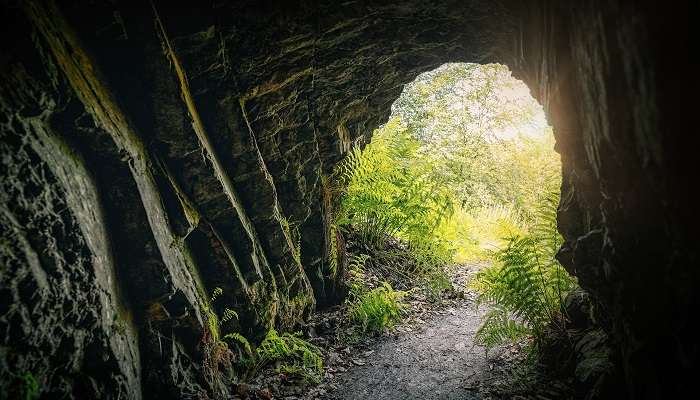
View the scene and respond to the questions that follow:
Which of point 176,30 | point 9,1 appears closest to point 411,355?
point 176,30

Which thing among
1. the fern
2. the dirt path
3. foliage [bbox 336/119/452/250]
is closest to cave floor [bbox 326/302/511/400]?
the dirt path

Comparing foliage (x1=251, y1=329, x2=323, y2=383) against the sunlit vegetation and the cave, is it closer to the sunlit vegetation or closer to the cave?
the cave

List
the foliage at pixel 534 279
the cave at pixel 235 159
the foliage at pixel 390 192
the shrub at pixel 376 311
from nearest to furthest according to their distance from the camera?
the cave at pixel 235 159 < the foliage at pixel 534 279 < the shrub at pixel 376 311 < the foliage at pixel 390 192

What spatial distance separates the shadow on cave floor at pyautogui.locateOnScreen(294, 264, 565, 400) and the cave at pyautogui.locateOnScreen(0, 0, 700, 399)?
115 centimetres

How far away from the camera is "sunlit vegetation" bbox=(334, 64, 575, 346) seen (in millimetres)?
4410

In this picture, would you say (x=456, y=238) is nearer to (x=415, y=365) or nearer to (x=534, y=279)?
(x=415, y=365)

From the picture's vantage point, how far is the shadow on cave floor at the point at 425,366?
4.39 meters

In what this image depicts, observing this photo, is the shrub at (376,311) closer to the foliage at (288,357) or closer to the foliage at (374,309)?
the foliage at (374,309)

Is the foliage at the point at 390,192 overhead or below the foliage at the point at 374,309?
overhead

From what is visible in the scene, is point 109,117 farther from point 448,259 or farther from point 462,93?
point 462,93

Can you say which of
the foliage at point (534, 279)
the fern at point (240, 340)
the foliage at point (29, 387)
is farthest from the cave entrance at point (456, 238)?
the foliage at point (29, 387)

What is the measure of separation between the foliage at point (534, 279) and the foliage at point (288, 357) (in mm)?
2179

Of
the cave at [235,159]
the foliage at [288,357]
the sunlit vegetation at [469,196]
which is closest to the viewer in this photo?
the cave at [235,159]

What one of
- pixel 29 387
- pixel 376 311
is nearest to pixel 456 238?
pixel 376 311
